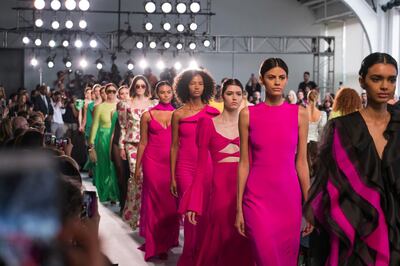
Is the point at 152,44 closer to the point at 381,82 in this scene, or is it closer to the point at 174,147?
the point at 174,147

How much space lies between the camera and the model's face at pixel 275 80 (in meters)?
4.46

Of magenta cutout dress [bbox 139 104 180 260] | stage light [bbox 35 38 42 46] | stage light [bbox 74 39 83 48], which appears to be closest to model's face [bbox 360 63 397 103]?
magenta cutout dress [bbox 139 104 180 260]

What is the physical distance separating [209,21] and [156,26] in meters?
1.86

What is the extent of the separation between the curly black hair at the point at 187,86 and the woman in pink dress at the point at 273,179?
2.04 m

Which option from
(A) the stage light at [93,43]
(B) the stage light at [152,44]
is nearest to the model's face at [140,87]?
(B) the stage light at [152,44]

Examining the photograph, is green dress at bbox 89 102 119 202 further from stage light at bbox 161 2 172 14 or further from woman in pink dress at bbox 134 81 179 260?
stage light at bbox 161 2 172 14

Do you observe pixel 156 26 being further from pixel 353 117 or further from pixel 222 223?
pixel 353 117

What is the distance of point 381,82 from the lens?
329cm

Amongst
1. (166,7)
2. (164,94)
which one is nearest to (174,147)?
(164,94)

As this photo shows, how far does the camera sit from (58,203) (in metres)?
0.55

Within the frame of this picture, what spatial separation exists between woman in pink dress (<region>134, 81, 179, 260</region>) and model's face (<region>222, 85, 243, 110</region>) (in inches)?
79.3

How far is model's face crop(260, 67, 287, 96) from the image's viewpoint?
4461 millimetres

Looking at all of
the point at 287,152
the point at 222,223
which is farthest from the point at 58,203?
the point at 222,223

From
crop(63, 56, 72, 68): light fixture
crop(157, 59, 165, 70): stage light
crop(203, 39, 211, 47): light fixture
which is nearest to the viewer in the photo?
crop(203, 39, 211, 47): light fixture
